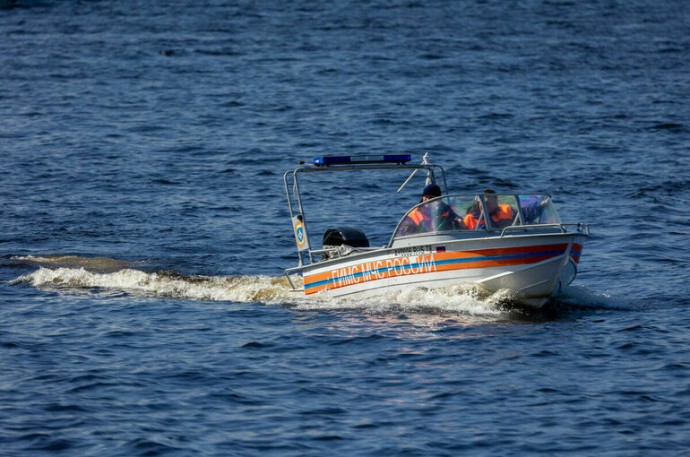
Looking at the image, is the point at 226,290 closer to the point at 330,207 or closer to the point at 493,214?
the point at 493,214

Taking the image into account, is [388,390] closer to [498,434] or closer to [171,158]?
[498,434]

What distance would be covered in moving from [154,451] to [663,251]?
49.5ft

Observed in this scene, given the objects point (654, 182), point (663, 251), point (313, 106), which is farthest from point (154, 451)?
point (313, 106)

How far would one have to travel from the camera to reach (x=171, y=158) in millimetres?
37156

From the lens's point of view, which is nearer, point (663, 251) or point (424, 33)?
point (663, 251)

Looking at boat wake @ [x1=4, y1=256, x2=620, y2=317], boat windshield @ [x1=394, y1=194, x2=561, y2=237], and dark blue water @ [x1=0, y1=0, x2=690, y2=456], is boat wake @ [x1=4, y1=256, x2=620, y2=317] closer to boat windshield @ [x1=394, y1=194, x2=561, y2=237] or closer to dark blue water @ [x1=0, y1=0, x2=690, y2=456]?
dark blue water @ [x1=0, y1=0, x2=690, y2=456]

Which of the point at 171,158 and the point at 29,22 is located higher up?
the point at 29,22

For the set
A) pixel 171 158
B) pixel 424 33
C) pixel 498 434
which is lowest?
pixel 498 434

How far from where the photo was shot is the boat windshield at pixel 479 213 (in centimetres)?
1955

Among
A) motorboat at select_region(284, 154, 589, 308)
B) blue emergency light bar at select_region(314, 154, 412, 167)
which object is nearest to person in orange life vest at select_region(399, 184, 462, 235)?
motorboat at select_region(284, 154, 589, 308)

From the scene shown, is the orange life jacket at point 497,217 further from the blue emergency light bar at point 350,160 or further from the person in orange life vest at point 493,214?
the blue emergency light bar at point 350,160

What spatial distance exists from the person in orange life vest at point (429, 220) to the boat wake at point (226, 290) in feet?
3.39

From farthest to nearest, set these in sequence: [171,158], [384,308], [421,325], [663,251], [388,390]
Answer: [171,158], [663,251], [384,308], [421,325], [388,390]

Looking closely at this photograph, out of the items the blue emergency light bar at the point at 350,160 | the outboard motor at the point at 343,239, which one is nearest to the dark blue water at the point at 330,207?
the outboard motor at the point at 343,239
